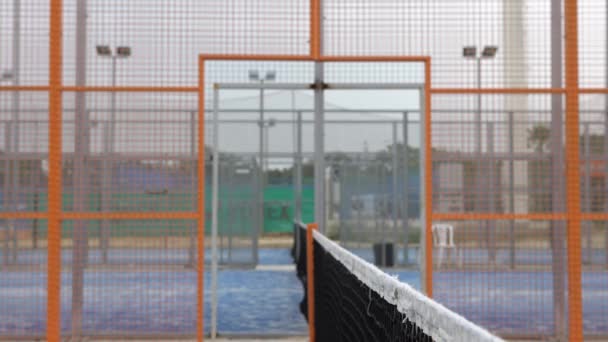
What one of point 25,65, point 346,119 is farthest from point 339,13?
point 346,119

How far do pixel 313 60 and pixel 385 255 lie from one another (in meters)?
11.5

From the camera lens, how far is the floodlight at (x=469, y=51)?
25.2ft

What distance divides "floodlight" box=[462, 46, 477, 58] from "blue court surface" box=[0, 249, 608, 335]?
244cm

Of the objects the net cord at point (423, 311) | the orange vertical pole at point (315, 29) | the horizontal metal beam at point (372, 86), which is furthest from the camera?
the horizontal metal beam at point (372, 86)

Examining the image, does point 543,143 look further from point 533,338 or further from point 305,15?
point 305,15

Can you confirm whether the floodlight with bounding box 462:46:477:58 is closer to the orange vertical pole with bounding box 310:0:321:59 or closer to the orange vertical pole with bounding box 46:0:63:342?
the orange vertical pole with bounding box 310:0:321:59

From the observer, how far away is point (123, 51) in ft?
26.0

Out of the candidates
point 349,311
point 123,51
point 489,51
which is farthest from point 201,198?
point 489,51

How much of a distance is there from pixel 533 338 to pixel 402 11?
3879mm

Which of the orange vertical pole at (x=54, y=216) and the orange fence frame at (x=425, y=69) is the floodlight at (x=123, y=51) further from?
the orange fence frame at (x=425, y=69)

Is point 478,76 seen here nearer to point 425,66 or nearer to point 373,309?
point 425,66

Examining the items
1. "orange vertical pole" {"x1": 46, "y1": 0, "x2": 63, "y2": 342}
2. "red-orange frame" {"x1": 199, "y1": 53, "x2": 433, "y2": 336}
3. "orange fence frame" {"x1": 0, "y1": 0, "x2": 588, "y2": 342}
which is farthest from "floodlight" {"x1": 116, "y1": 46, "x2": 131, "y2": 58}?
"red-orange frame" {"x1": 199, "y1": 53, "x2": 433, "y2": 336}

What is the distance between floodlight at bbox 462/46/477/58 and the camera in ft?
25.2

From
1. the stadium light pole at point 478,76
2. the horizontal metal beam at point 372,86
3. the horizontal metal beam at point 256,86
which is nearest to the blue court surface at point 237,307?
the stadium light pole at point 478,76
